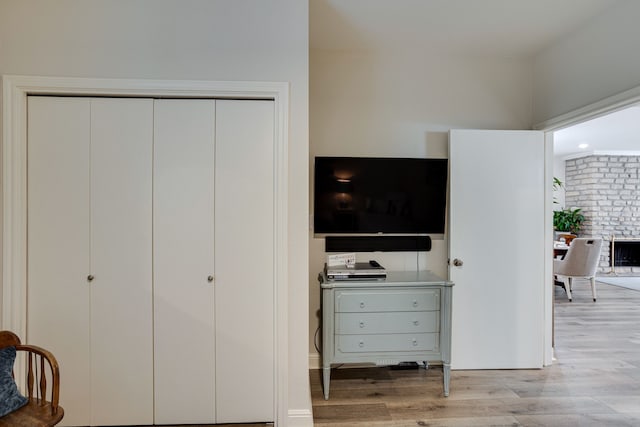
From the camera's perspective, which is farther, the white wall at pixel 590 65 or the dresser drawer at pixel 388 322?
the dresser drawer at pixel 388 322

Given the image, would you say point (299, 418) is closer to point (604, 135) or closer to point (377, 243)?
point (377, 243)

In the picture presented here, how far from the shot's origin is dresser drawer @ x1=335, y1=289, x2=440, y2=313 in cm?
235

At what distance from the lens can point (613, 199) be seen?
7.15m

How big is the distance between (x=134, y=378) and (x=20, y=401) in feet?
1.96

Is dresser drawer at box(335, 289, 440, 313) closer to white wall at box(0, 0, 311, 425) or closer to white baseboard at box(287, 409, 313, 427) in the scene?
white wall at box(0, 0, 311, 425)

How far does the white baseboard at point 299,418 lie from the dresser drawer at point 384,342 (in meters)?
0.45

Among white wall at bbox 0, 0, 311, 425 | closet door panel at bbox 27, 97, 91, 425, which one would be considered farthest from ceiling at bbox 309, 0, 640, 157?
closet door panel at bbox 27, 97, 91, 425

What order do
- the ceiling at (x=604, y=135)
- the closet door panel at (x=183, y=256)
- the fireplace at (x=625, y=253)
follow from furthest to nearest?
1. the fireplace at (x=625, y=253)
2. the ceiling at (x=604, y=135)
3. the closet door panel at (x=183, y=256)

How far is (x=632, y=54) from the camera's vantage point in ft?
6.63

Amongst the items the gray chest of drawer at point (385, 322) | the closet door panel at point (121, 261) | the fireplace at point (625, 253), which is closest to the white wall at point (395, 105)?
the gray chest of drawer at point (385, 322)

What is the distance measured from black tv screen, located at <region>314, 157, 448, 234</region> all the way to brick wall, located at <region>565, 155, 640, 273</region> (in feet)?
21.4

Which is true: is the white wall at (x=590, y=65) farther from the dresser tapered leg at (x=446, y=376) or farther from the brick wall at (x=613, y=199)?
the brick wall at (x=613, y=199)

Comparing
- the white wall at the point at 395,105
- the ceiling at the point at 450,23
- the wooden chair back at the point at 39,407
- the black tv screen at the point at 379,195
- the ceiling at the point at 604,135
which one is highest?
the ceiling at the point at 450,23

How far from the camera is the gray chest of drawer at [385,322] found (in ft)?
7.72
